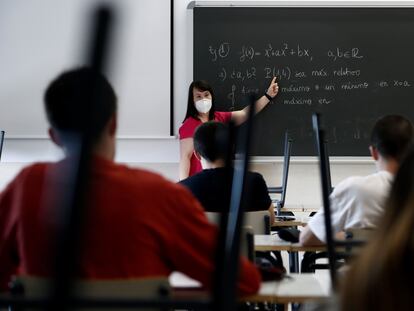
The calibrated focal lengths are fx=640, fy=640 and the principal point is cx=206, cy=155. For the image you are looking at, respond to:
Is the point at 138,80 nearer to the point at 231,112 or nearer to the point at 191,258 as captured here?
the point at 231,112

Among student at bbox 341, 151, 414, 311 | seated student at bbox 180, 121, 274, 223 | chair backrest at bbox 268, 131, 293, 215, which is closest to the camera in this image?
student at bbox 341, 151, 414, 311

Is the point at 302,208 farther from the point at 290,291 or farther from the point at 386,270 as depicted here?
the point at 386,270

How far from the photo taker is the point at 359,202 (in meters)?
2.11

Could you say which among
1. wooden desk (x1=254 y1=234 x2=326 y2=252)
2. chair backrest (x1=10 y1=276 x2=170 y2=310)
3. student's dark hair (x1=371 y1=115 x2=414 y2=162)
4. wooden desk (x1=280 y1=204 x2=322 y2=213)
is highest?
student's dark hair (x1=371 y1=115 x2=414 y2=162)

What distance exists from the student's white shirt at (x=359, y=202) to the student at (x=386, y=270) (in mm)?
1587

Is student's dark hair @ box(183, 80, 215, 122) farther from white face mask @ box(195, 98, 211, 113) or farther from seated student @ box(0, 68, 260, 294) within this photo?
seated student @ box(0, 68, 260, 294)

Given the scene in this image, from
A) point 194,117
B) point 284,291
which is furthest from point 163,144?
point 284,291

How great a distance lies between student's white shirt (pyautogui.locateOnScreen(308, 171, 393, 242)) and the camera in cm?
209

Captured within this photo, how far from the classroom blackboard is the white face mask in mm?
358

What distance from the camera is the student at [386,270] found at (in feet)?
1.60

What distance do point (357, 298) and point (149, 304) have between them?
0.42 m

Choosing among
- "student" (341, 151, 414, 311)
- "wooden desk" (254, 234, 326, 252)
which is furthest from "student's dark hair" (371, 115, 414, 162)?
"student" (341, 151, 414, 311)

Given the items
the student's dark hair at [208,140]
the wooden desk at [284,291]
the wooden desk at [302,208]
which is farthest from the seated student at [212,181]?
the wooden desk at [302,208]

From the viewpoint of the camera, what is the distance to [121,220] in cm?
119
